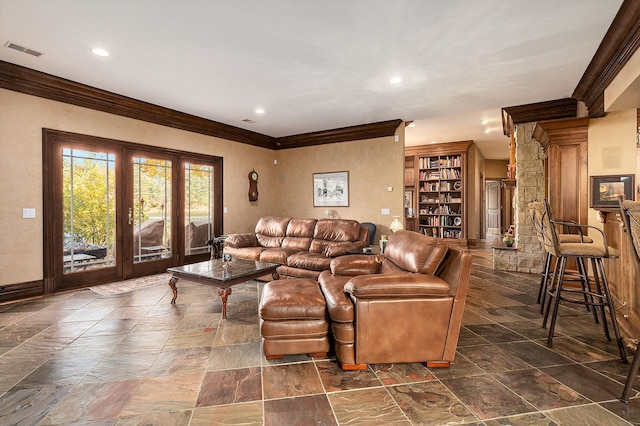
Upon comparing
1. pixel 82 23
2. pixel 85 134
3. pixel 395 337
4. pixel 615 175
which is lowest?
pixel 395 337

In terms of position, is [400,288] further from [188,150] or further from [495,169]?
[495,169]

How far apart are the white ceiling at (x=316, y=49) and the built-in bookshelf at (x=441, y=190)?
3.49 metres

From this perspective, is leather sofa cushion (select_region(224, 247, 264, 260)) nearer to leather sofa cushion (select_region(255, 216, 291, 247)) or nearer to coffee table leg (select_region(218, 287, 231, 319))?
leather sofa cushion (select_region(255, 216, 291, 247))

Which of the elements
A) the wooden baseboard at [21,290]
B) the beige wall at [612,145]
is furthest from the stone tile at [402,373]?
the wooden baseboard at [21,290]

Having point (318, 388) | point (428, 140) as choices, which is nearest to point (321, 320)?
point (318, 388)

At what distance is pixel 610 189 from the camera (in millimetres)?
4156

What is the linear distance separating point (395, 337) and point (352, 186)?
4.78 meters

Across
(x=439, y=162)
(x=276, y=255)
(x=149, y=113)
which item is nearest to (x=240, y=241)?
(x=276, y=255)

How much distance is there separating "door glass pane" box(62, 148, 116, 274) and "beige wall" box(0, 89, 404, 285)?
12.5 inches

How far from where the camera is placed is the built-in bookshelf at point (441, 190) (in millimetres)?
8469

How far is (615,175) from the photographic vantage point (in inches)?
164

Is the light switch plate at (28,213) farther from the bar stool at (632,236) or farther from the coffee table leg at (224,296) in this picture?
the bar stool at (632,236)

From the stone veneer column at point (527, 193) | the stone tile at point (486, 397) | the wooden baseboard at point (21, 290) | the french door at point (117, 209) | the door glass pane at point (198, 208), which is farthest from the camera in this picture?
the door glass pane at point (198, 208)

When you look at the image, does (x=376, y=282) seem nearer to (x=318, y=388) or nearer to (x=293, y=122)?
(x=318, y=388)
